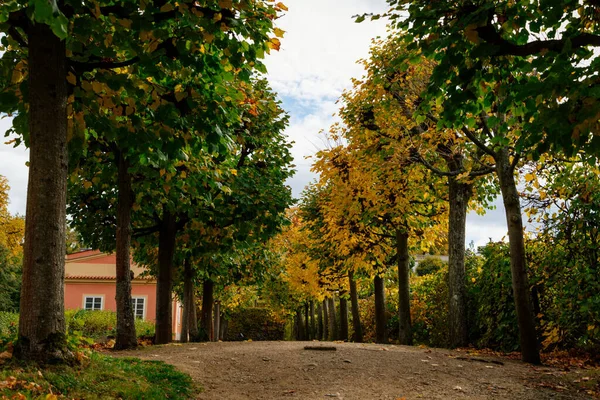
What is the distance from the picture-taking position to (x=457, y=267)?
1345cm

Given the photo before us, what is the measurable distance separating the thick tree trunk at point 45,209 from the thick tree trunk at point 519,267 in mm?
8348

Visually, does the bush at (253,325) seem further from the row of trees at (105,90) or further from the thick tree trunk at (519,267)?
the row of trees at (105,90)

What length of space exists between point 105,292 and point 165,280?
26721mm

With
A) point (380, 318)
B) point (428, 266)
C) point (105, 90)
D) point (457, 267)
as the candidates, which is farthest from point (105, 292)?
point (105, 90)

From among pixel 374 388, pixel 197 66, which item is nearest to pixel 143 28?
pixel 197 66

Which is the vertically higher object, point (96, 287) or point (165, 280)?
point (96, 287)

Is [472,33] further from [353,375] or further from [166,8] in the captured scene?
[353,375]

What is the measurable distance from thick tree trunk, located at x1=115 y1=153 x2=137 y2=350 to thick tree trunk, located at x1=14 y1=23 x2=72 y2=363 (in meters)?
5.02

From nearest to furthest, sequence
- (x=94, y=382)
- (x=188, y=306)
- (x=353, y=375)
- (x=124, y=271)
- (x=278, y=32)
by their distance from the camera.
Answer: (x=94, y=382) < (x=278, y=32) < (x=353, y=375) < (x=124, y=271) < (x=188, y=306)

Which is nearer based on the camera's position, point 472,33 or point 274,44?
point 472,33

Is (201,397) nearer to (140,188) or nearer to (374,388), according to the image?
(374,388)

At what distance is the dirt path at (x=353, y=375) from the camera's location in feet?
22.9

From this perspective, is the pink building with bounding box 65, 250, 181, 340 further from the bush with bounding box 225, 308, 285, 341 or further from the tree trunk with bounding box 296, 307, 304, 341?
the bush with bounding box 225, 308, 285, 341

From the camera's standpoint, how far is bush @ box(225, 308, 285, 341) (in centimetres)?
4706
